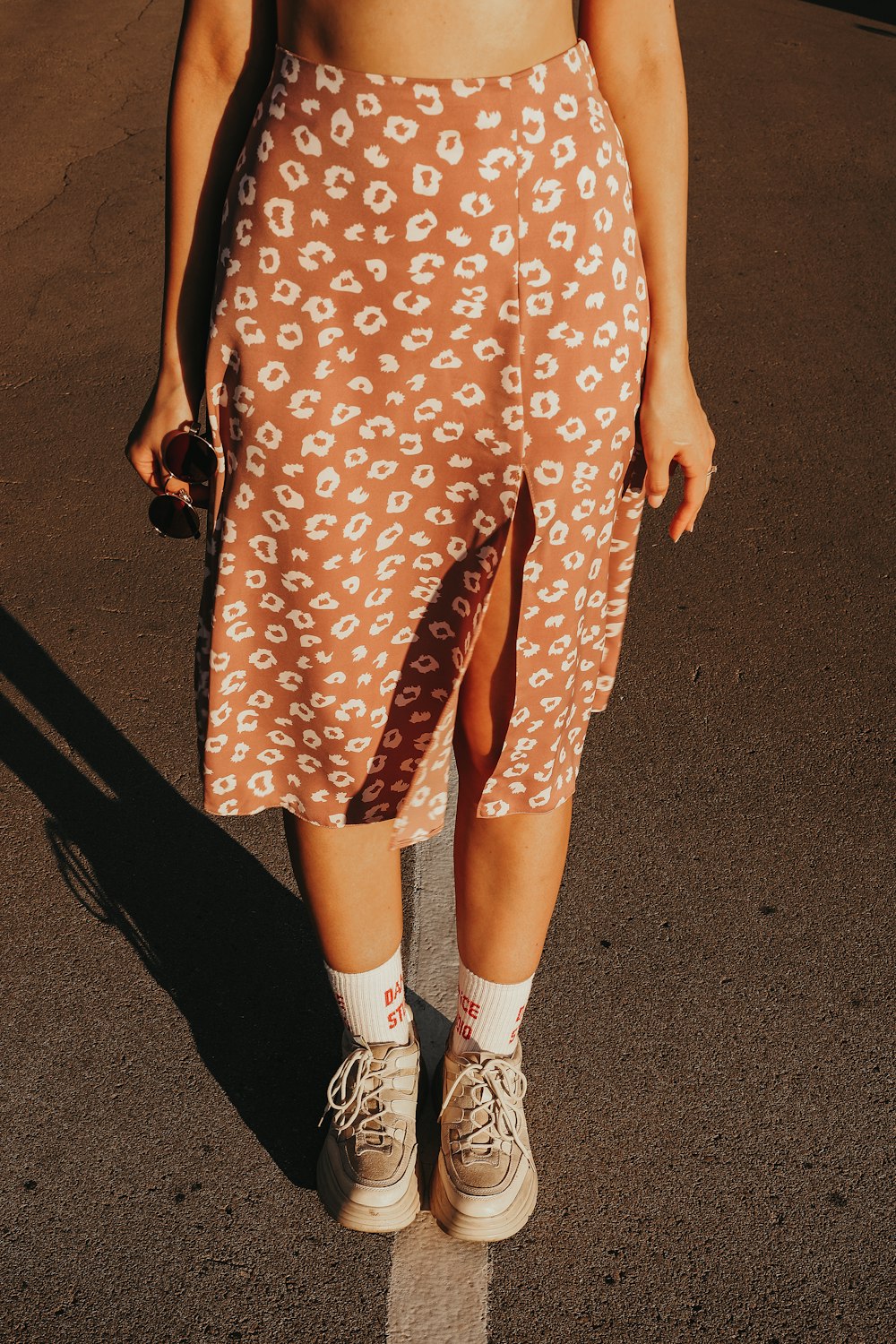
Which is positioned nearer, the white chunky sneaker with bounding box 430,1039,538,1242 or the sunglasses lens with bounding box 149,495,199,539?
the sunglasses lens with bounding box 149,495,199,539

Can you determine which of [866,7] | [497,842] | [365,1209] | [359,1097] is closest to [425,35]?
[497,842]

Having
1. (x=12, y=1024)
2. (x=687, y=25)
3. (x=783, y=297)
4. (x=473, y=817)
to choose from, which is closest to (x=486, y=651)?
(x=473, y=817)

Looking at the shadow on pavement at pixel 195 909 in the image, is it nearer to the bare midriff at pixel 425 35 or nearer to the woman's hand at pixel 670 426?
the woman's hand at pixel 670 426

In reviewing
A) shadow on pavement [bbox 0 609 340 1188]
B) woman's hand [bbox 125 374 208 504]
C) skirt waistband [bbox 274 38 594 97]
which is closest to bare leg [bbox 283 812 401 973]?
shadow on pavement [bbox 0 609 340 1188]

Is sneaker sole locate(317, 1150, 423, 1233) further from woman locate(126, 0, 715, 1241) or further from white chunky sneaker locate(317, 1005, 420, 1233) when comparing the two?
woman locate(126, 0, 715, 1241)

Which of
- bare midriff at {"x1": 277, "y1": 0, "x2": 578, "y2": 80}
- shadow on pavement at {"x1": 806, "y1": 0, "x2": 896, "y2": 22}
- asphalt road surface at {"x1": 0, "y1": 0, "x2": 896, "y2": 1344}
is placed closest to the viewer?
bare midriff at {"x1": 277, "y1": 0, "x2": 578, "y2": 80}

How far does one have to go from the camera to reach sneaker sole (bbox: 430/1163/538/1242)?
1.78 m

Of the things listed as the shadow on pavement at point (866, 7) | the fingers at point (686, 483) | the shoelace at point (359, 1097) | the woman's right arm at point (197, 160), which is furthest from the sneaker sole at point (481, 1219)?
the shadow on pavement at point (866, 7)

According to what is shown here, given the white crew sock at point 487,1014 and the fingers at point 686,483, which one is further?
the white crew sock at point 487,1014

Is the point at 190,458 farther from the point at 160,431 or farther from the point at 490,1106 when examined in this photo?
the point at 490,1106

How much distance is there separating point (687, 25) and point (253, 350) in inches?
291

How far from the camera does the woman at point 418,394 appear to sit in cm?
123

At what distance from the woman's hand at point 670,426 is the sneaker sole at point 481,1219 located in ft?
3.55

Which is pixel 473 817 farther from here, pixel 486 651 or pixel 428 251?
pixel 428 251
